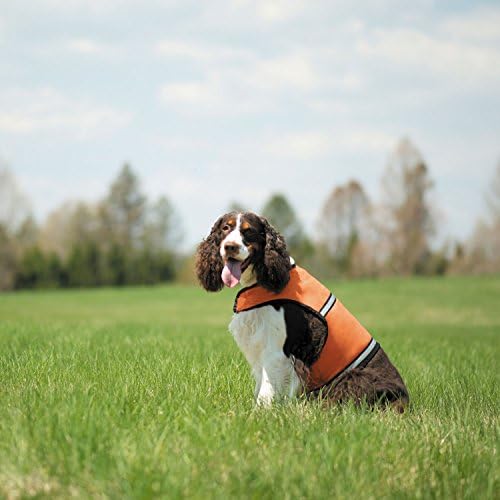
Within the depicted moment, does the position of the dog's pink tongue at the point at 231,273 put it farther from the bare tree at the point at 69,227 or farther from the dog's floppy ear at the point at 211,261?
the bare tree at the point at 69,227

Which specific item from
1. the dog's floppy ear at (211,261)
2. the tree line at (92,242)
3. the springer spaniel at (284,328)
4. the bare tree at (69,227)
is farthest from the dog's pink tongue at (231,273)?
the bare tree at (69,227)

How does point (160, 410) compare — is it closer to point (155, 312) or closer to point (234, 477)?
point (234, 477)

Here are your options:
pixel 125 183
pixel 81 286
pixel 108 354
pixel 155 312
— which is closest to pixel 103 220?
pixel 125 183

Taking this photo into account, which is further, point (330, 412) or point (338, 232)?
point (338, 232)

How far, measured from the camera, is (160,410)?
432 centimetres

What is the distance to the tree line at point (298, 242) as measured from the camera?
50.3 meters

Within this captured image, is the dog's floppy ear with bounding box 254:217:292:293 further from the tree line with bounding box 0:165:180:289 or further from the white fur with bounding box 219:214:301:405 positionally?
the tree line with bounding box 0:165:180:289

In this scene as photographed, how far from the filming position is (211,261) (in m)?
5.66

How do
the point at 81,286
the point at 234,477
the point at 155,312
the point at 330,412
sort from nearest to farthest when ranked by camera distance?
the point at 234,477 < the point at 330,412 < the point at 155,312 < the point at 81,286

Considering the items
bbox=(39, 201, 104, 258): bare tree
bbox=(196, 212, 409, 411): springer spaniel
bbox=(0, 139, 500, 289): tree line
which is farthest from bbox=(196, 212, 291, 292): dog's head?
bbox=(39, 201, 104, 258): bare tree

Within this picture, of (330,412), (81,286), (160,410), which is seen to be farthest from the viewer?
(81,286)

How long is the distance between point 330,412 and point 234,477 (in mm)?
1546

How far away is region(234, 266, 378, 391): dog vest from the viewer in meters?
5.33

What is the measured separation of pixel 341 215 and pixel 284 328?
63.1m
